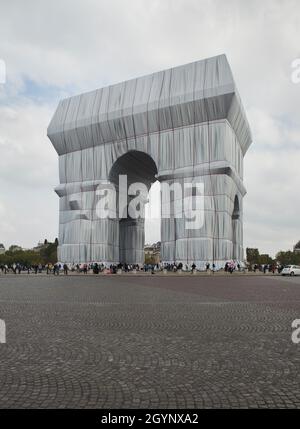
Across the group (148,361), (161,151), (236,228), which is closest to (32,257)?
(236,228)

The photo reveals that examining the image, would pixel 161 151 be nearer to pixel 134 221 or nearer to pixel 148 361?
pixel 134 221

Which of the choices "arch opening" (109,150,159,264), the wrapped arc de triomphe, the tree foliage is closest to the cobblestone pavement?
the wrapped arc de triomphe

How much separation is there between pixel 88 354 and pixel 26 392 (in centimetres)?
173

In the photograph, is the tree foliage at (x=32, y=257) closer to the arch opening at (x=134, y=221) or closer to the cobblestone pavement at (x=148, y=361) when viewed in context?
the arch opening at (x=134, y=221)

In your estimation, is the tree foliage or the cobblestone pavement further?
the tree foliage

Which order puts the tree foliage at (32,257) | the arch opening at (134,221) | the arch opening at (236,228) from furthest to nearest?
the tree foliage at (32,257) < the arch opening at (134,221) < the arch opening at (236,228)

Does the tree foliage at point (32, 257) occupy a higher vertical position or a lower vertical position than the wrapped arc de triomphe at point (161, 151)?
lower

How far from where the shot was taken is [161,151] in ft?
153

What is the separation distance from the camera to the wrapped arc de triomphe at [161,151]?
141ft

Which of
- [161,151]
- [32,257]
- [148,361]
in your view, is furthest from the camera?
[32,257]

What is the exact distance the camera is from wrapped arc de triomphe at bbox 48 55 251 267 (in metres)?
43.0

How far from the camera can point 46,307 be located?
1205 cm

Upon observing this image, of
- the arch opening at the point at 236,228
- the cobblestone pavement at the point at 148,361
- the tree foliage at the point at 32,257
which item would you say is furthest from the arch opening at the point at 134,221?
the tree foliage at the point at 32,257

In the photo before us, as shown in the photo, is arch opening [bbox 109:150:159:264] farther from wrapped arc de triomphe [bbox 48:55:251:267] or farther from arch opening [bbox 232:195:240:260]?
arch opening [bbox 232:195:240:260]
